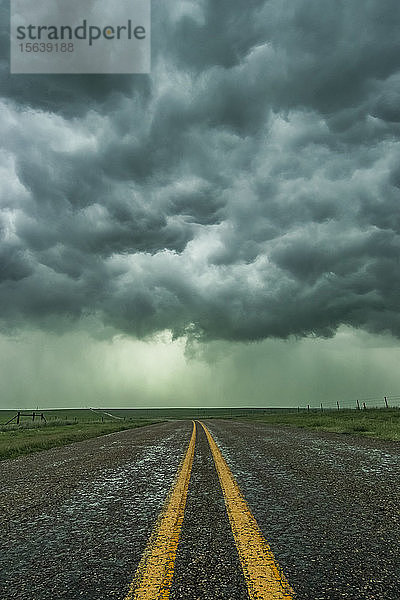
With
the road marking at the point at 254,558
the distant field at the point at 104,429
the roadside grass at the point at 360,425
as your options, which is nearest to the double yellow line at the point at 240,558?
the road marking at the point at 254,558

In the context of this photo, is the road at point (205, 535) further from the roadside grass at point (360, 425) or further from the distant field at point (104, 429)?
the roadside grass at point (360, 425)

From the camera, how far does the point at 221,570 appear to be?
2.39 meters

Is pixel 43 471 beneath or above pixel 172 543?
beneath

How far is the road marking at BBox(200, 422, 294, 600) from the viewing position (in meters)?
2.07

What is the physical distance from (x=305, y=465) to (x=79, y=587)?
5.37 m

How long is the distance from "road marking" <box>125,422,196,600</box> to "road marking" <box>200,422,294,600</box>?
1.55 ft

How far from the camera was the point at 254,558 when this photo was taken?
2.57 meters

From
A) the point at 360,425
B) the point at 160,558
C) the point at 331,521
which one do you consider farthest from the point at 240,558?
the point at 360,425

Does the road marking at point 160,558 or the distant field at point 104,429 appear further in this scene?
the distant field at point 104,429

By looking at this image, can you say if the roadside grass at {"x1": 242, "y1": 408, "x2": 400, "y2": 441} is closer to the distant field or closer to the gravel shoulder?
the distant field

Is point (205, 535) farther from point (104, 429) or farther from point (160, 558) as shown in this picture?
point (104, 429)

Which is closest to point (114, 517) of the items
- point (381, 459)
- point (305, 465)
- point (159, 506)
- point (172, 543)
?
point (159, 506)

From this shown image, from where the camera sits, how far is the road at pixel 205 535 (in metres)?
2.22

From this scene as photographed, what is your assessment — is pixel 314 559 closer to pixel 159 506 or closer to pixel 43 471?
pixel 159 506
